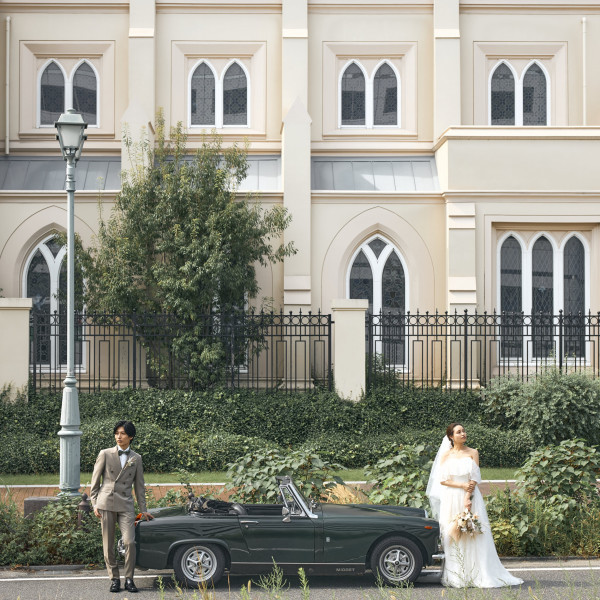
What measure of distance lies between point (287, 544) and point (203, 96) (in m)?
16.1

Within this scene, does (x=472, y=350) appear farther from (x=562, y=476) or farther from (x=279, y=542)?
(x=279, y=542)

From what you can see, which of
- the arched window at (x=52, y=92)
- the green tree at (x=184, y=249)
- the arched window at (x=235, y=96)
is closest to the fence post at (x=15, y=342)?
the green tree at (x=184, y=249)

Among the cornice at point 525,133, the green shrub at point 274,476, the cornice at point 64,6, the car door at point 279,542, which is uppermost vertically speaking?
the cornice at point 64,6

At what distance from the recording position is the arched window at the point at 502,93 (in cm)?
2342

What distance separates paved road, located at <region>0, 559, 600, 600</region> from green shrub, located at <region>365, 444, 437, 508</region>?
124 centimetres

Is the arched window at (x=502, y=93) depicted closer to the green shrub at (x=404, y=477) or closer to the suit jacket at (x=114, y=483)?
the green shrub at (x=404, y=477)

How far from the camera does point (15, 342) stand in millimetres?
17875

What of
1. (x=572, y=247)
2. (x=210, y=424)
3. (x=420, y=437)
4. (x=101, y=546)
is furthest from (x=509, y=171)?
(x=101, y=546)

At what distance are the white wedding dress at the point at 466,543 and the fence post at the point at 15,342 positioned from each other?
34.2ft

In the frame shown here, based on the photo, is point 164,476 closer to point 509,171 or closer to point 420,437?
point 420,437

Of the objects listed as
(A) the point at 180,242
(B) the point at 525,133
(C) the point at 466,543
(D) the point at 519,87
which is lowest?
(C) the point at 466,543

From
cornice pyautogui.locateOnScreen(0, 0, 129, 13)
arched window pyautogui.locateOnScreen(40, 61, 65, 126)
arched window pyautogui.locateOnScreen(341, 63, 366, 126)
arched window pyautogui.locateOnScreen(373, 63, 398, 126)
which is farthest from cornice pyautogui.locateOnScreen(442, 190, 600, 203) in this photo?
arched window pyautogui.locateOnScreen(40, 61, 65, 126)

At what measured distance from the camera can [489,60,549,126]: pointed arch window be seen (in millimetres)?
23422

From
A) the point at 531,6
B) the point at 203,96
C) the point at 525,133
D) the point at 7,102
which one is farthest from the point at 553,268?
the point at 7,102
